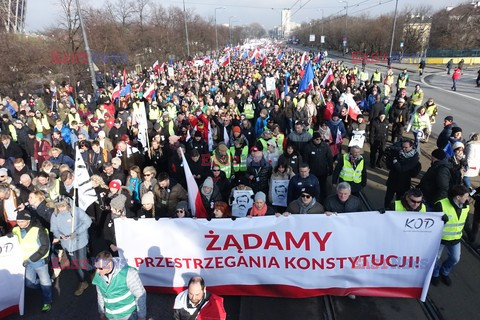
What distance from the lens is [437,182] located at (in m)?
5.19

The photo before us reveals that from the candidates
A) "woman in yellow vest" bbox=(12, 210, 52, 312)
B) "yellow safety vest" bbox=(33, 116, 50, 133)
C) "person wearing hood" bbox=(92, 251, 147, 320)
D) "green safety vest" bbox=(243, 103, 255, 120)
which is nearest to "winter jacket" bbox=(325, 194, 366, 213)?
"person wearing hood" bbox=(92, 251, 147, 320)

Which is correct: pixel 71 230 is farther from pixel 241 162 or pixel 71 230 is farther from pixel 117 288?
pixel 241 162

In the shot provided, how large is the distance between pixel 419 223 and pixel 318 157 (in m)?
2.77

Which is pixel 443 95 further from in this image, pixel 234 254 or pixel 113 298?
pixel 113 298

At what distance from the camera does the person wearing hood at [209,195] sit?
5414mm

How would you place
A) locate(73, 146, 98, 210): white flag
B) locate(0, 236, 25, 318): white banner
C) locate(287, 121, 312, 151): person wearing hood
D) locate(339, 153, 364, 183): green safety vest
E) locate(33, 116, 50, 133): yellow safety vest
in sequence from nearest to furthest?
locate(0, 236, 25, 318): white banner
locate(73, 146, 98, 210): white flag
locate(339, 153, 364, 183): green safety vest
locate(287, 121, 312, 151): person wearing hood
locate(33, 116, 50, 133): yellow safety vest

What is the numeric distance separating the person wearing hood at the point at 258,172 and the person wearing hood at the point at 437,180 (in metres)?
2.60

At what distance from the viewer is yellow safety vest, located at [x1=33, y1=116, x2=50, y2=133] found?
10.6 metres

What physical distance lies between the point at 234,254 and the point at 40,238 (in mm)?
2491

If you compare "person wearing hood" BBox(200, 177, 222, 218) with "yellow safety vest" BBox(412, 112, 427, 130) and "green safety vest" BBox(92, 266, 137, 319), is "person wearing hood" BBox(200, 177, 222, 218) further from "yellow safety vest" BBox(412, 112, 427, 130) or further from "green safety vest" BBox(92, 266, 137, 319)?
"yellow safety vest" BBox(412, 112, 427, 130)

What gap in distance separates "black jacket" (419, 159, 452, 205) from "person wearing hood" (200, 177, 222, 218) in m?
3.32

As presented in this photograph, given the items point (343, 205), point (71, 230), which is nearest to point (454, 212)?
point (343, 205)

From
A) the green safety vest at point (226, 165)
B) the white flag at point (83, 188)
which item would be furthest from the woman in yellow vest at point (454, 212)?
the white flag at point (83, 188)

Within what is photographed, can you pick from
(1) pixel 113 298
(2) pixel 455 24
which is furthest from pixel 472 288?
(2) pixel 455 24
